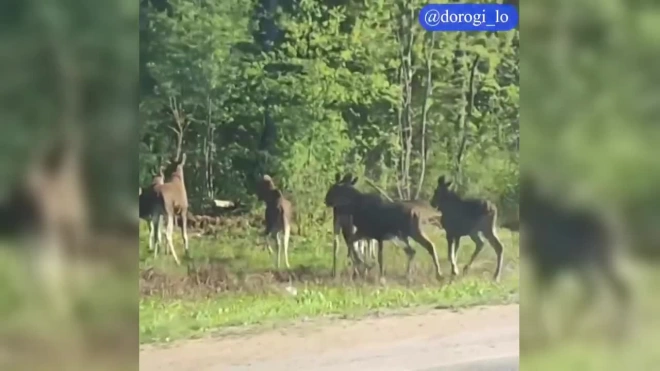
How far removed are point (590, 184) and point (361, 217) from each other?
1.55 ft

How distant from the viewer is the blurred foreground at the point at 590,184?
154cm

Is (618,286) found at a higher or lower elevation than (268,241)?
lower

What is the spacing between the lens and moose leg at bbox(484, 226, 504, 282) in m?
1.54

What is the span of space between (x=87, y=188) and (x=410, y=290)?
670mm

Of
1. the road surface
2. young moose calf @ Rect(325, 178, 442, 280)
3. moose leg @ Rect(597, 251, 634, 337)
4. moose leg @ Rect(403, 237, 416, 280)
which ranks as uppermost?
young moose calf @ Rect(325, 178, 442, 280)

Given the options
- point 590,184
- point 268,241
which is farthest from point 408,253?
point 590,184

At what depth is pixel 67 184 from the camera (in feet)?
4.97

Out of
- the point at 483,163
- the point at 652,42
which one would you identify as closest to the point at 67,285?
the point at 483,163

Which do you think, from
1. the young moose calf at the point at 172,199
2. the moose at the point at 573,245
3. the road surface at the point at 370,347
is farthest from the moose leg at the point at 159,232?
the moose at the point at 573,245

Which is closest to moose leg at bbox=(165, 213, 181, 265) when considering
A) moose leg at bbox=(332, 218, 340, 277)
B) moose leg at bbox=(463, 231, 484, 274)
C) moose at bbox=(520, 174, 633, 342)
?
moose leg at bbox=(332, 218, 340, 277)

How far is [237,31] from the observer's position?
150 cm

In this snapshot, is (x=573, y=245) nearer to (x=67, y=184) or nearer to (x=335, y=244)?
(x=335, y=244)

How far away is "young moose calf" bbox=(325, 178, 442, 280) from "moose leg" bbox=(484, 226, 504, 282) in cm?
12

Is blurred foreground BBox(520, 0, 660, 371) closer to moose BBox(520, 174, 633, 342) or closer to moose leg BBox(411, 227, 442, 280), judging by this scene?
moose BBox(520, 174, 633, 342)
